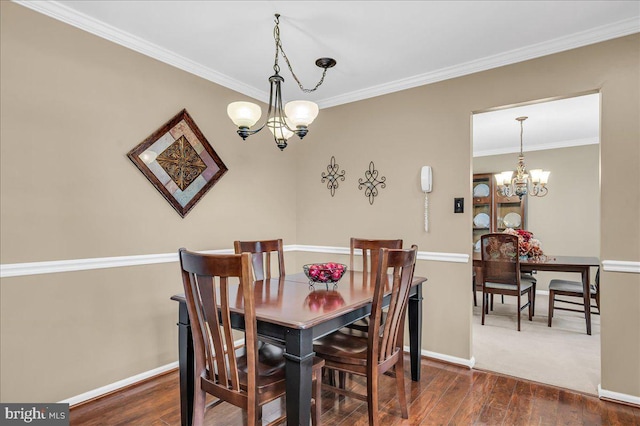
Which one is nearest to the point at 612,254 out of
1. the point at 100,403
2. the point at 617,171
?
the point at 617,171

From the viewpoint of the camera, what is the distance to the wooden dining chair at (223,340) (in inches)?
56.0

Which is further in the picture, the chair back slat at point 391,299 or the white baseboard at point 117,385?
the white baseboard at point 117,385

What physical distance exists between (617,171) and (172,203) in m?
3.22

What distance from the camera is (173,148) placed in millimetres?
2812

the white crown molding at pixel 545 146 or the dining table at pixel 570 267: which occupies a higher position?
the white crown molding at pixel 545 146

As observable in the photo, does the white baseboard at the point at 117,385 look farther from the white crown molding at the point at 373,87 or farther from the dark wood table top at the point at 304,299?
the white crown molding at the point at 373,87

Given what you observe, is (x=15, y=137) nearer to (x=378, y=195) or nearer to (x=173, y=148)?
(x=173, y=148)

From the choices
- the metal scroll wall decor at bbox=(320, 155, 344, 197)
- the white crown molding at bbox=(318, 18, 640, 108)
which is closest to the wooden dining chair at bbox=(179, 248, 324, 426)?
the metal scroll wall decor at bbox=(320, 155, 344, 197)

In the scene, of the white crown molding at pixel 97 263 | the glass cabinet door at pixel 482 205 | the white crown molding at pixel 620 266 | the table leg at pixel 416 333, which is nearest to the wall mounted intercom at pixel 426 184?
the white crown molding at pixel 97 263

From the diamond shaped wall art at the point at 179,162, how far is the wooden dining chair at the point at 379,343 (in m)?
1.66

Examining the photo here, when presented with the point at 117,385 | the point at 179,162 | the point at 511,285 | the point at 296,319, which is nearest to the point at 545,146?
the point at 511,285

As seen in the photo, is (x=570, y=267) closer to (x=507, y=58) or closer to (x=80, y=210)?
(x=507, y=58)

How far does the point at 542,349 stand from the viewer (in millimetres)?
3289

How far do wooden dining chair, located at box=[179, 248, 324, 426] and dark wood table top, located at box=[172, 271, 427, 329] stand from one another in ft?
0.44
